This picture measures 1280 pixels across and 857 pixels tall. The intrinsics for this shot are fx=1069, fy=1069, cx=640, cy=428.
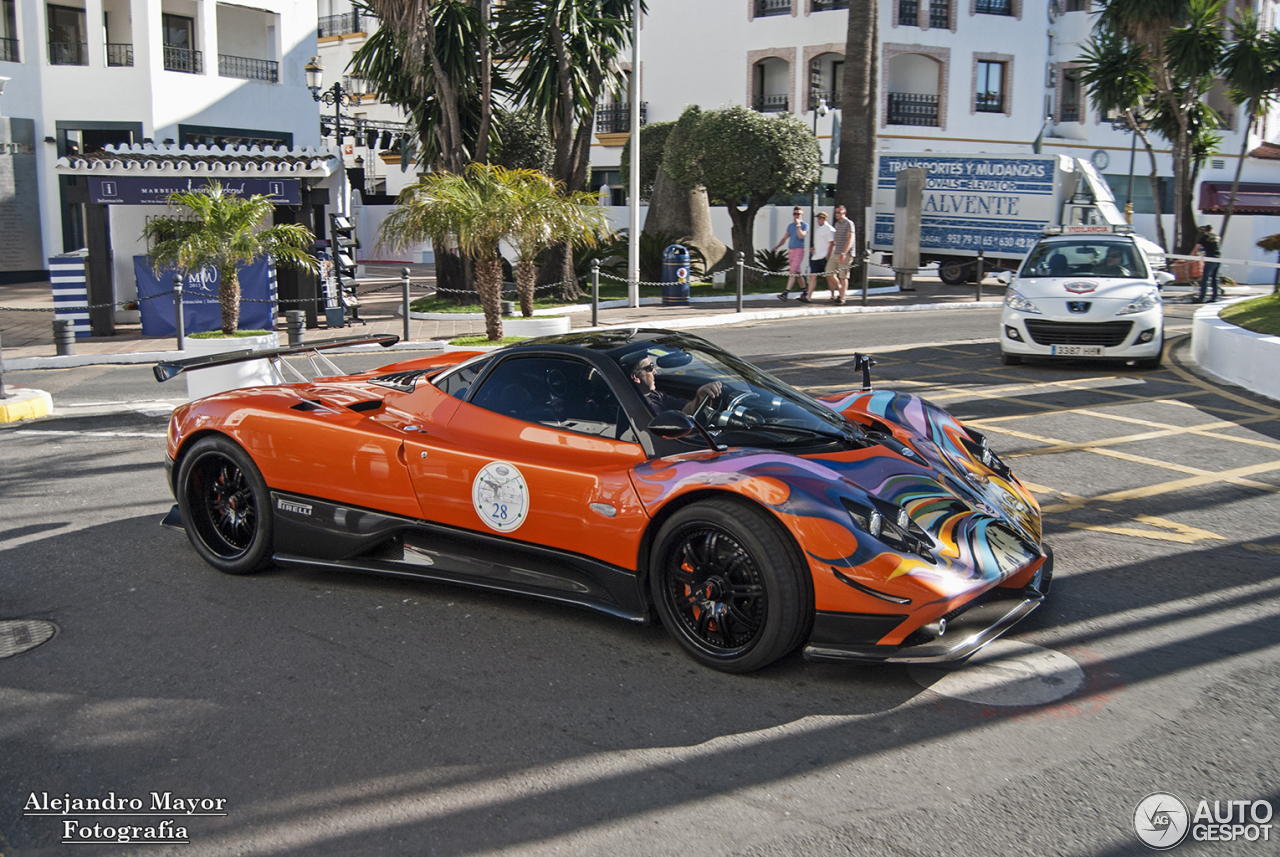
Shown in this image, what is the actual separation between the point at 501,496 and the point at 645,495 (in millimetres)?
737

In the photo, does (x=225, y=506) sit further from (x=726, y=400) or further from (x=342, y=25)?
(x=342, y=25)

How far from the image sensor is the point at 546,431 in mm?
4828

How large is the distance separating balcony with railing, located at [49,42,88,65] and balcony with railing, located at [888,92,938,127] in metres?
25.3

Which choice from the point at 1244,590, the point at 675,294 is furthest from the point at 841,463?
the point at 675,294

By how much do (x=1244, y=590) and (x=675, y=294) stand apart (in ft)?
54.1

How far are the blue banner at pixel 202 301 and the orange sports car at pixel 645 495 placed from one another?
39.2ft

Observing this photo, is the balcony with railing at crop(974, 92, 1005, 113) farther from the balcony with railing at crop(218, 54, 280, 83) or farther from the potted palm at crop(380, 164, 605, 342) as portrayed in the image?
the potted palm at crop(380, 164, 605, 342)

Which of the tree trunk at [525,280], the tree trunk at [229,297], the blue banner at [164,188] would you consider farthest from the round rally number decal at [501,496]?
the blue banner at [164,188]

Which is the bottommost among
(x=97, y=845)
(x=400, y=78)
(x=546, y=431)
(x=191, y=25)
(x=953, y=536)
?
(x=97, y=845)

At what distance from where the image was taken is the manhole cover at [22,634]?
461 centimetres

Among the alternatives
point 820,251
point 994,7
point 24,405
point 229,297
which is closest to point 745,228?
point 820,251

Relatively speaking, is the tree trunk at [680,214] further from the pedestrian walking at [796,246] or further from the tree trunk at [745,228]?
the pedestrian walking at [796,246]

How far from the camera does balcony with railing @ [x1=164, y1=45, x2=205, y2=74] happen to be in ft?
102

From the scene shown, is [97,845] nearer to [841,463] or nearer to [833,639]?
[833,639]
